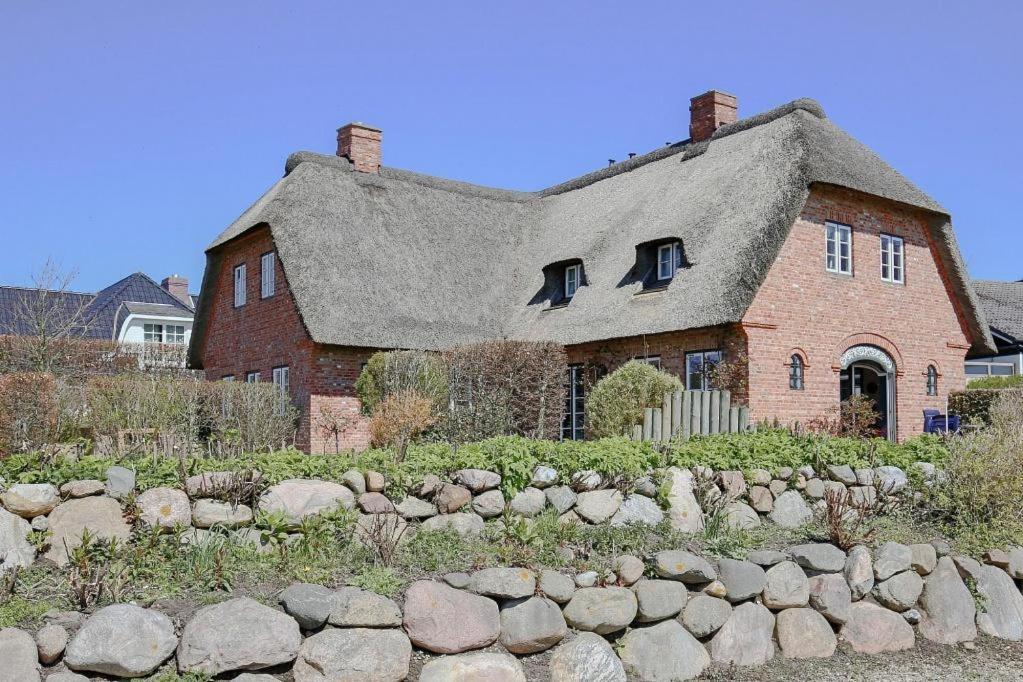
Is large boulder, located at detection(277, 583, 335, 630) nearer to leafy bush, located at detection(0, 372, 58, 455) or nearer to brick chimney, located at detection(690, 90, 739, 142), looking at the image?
leafy bush, located at detection(0, 372, 58, 455)

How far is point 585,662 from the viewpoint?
775cm

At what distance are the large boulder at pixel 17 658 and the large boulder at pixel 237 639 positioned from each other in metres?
0.95

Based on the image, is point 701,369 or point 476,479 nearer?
point 476,479

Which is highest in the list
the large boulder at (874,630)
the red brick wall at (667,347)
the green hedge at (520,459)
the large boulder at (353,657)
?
the red brick wall at (667,347)

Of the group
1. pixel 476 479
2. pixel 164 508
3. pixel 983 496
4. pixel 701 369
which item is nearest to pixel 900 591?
pixel 983 496

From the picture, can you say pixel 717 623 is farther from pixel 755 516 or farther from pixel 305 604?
pixel 305 604

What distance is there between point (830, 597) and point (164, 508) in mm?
6255

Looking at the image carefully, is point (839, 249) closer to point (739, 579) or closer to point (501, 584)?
point (739, 579)

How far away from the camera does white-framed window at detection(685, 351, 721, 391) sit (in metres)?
17.5

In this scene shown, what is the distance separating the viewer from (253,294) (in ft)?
74.8

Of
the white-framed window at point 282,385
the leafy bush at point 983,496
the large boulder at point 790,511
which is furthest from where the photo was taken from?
the white-framed window at point 282,385

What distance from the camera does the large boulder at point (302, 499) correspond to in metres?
8.53

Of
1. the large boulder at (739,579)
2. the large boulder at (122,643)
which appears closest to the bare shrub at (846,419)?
the large boulder at (739,579)

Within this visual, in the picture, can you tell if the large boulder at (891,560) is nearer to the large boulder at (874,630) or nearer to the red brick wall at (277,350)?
the large boulder at (874,630)
